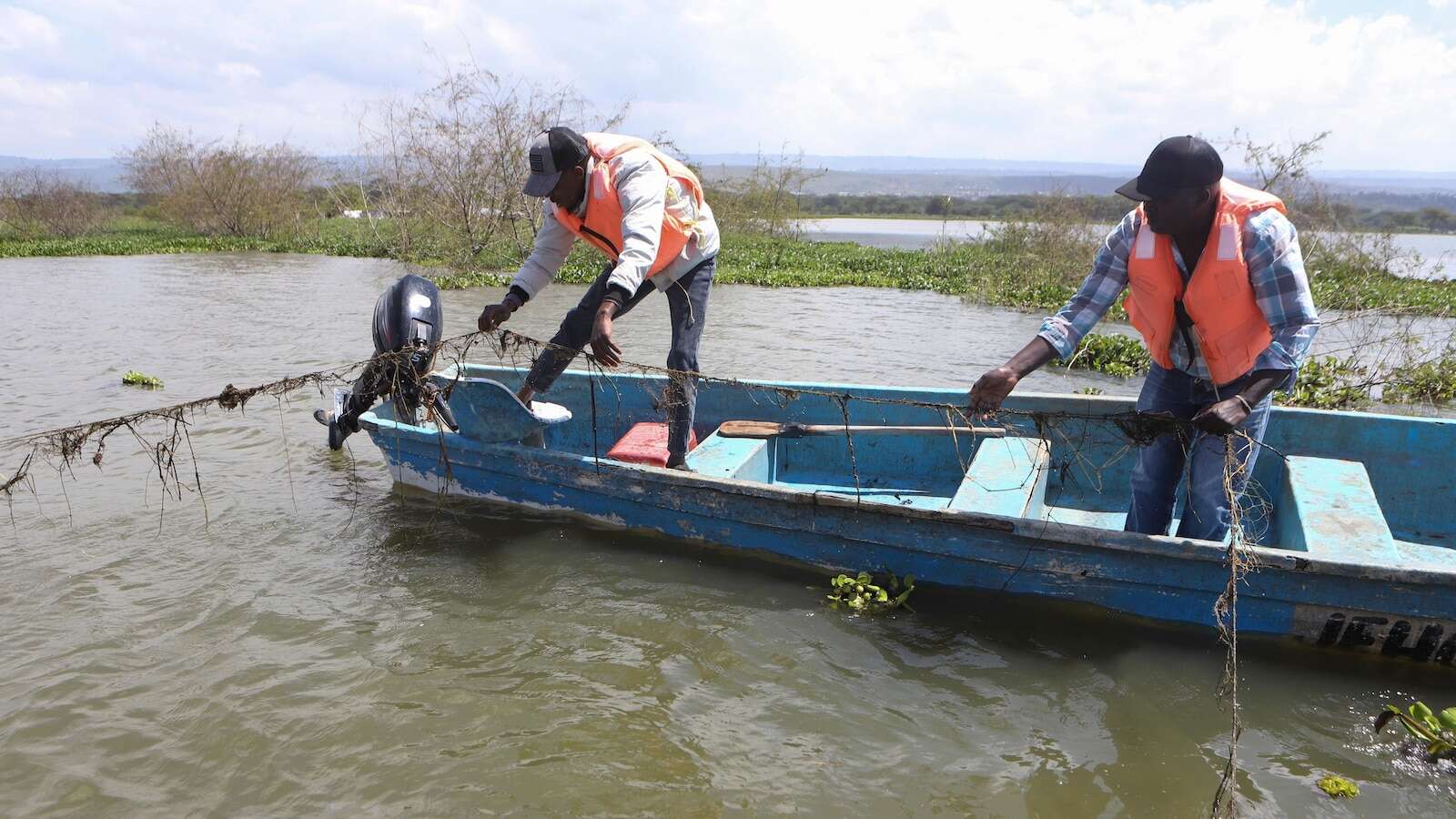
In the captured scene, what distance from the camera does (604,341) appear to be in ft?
13.1

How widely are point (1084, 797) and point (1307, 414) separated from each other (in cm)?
261

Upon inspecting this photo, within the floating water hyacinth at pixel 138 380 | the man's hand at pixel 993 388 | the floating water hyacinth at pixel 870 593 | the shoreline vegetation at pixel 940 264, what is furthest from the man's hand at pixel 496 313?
the shoreline vegetation at pixel 940 264

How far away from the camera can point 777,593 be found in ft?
14.4

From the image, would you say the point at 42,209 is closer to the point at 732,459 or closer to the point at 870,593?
the point at 732,459

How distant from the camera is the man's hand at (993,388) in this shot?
11.5ft

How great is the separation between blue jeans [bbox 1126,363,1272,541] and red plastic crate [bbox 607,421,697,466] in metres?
2.10

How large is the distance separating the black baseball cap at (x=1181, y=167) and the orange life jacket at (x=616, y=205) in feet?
6.66

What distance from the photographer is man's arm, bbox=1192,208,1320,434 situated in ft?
10.2

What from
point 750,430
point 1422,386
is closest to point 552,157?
point 750,430

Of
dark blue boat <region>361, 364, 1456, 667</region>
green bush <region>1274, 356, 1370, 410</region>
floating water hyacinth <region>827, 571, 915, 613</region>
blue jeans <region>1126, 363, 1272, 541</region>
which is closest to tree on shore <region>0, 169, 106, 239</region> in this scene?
dark blue boat <region>361, 364, 1456, 667</region>

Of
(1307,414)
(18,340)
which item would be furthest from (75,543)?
(18,340)

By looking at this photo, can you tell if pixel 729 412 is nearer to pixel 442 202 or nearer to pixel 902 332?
pixel 902 332

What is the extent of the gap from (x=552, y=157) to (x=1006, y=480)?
2.55 m

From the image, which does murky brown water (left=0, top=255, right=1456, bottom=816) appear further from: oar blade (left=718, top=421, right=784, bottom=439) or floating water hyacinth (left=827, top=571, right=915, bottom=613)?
oar blade (left=718, top=421, right=784, bottom=439)
